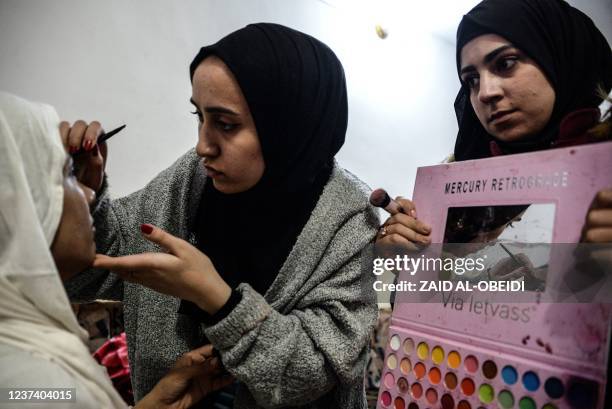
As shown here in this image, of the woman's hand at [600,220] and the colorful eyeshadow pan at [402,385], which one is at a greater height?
the woman's hand at [600,220]

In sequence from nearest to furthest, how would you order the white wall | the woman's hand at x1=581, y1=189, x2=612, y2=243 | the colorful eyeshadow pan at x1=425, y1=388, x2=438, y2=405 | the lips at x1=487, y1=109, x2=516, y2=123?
the woman's hand at x1=581, y1=189, x2=612, y2=243 < the colorful eyeshadow pan at x1=425, y1=388, x2=438, y2=405 < the lips at x1=487, y1=109, x2=516, y2=123 < the white wall

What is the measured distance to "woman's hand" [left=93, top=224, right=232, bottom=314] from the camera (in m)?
0.56

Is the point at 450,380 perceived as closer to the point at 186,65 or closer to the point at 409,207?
the point at 409,207

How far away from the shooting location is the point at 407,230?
62cm

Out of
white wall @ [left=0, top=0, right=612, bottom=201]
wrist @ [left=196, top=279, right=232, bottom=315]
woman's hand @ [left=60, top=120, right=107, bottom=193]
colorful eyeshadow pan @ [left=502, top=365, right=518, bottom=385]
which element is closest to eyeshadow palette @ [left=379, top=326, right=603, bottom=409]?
colorful eyeshadow pan @ [left=502, top=365, right=518, bottom=385]

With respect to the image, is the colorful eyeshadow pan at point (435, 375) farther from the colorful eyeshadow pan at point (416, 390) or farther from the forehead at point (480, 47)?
the forehead at point (480, 47)

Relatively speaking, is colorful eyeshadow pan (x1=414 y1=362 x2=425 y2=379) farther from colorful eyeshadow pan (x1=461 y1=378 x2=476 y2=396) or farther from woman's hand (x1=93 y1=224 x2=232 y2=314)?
woman's hand (x1=93 y1=224 x2=232 y2=314)

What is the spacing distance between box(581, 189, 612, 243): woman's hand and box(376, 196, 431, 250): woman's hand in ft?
0.64

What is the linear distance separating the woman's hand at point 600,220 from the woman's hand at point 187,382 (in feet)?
1.61

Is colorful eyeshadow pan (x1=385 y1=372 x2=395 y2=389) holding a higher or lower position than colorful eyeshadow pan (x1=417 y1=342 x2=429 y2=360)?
lower

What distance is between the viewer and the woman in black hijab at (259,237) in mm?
605

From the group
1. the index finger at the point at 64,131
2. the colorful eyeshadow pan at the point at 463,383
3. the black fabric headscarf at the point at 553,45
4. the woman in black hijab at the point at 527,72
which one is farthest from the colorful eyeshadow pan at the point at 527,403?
the index finger at the point at 64,131

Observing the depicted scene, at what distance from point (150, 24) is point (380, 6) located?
0.94m

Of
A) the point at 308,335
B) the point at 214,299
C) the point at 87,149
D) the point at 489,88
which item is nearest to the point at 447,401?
the point at 308,335
